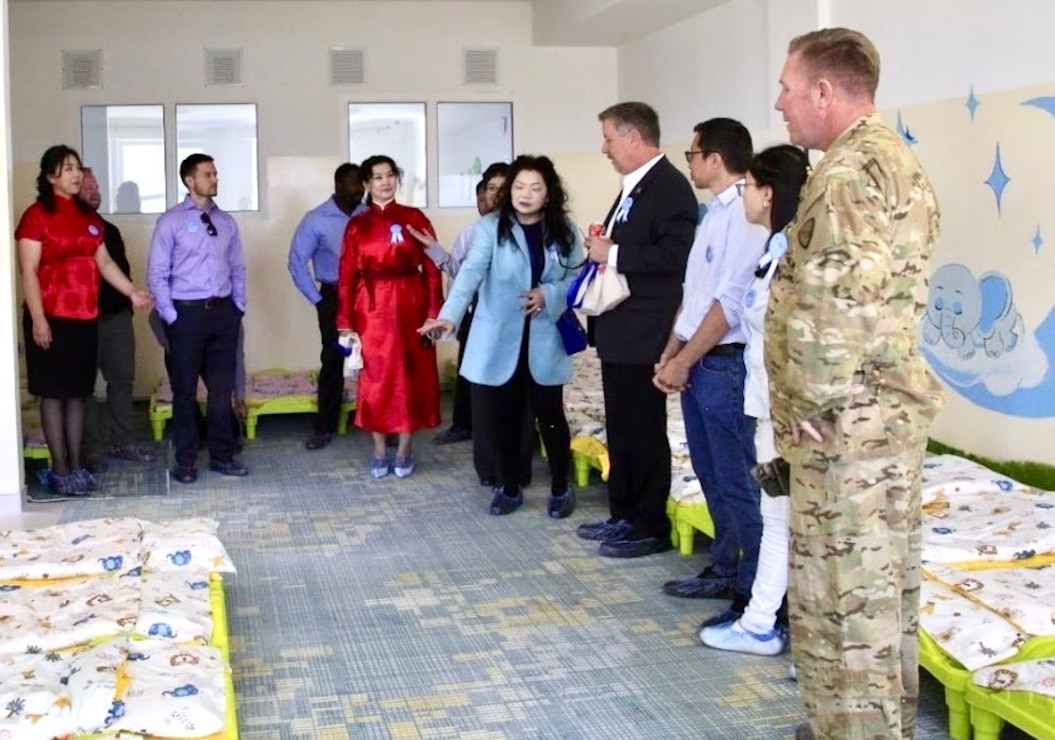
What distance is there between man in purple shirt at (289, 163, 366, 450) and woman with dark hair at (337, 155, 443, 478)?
0.86 m

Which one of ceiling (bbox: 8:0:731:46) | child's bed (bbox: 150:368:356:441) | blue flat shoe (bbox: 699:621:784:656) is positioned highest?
ceiling (bbox: 8:0:731:46)

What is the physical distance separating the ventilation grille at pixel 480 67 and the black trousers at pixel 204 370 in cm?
333

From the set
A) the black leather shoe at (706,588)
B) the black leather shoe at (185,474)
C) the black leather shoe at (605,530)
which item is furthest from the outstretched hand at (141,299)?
the black leather shoe at (706,588)

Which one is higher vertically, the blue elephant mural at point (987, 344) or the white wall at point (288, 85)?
the white wall at point (288, 85)

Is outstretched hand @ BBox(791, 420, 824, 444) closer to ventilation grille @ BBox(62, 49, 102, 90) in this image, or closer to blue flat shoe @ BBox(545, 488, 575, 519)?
blue flat shoe @ BBox(545, 488, 575, 519)

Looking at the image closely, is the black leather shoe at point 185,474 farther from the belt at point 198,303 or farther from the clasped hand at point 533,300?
the clasped hand at point 533,300

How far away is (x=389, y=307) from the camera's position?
244 inches

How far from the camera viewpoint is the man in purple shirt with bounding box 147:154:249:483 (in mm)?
6102

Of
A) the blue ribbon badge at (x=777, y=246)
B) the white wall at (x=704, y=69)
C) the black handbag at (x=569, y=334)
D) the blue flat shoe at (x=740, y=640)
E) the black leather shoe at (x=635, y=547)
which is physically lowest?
the blue flat shoe at (x=740, y=640)

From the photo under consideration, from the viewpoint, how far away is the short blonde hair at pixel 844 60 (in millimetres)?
2561

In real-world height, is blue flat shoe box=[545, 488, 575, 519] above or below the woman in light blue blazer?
below

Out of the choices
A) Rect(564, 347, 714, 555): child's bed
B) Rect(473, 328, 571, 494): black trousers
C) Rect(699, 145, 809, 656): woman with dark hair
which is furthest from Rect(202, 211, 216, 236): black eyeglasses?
Rect(699, 145, 809, 656): woman with dark hair

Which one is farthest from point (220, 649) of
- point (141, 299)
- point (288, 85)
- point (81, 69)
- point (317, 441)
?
point (81, 69)

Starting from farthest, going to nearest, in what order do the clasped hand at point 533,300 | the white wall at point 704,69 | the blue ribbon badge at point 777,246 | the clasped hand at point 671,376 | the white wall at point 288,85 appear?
the white wall at point 288,85 < the white wall at point 704,69 < the clasped hand at point 533,300 < the clasped hand at point 671,376 < the blue ribbon badge at point 777,246
